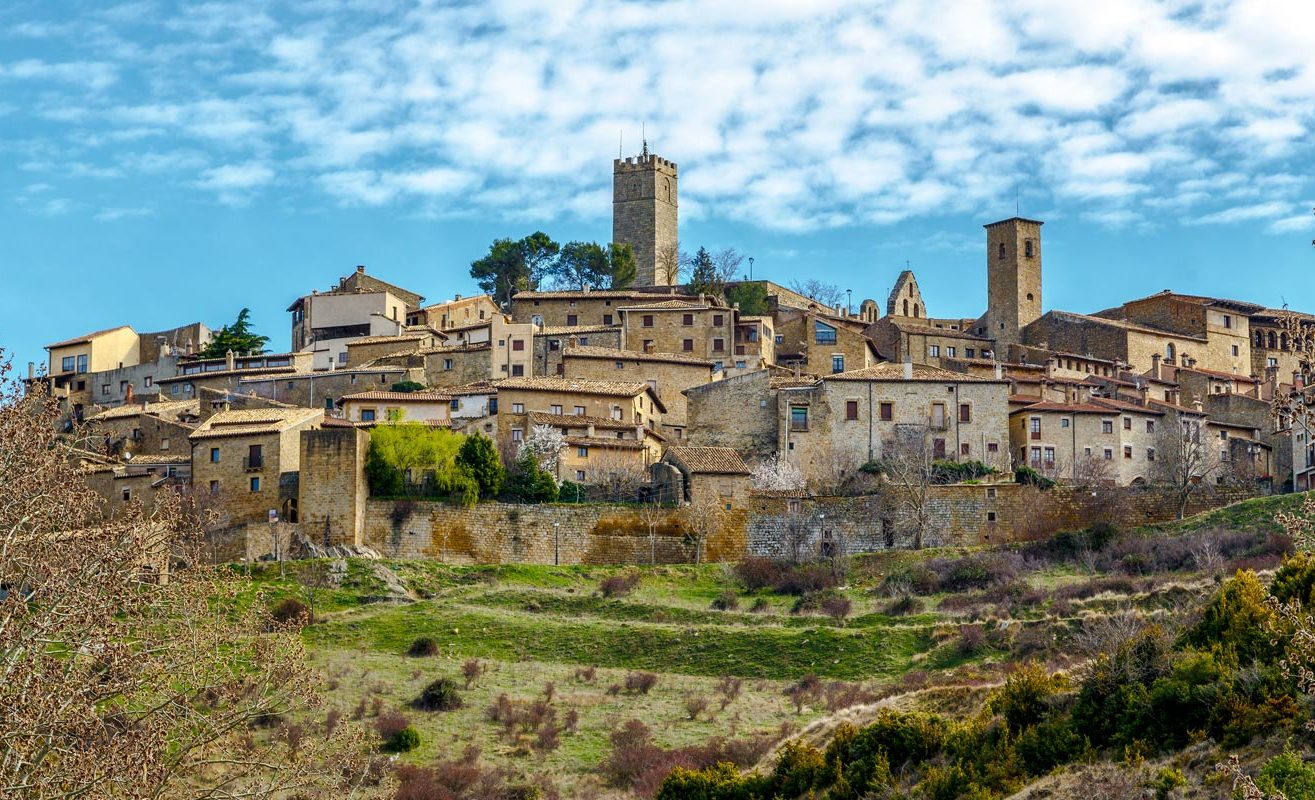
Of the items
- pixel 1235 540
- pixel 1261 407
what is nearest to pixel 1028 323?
pixel 1261 407

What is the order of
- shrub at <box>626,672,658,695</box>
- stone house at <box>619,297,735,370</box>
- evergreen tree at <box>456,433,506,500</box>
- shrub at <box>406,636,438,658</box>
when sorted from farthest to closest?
stone house at <box>619,297,735,370</box>, evergreen tree at <box>456,433,506,500</box>, shrub at <box>406,636,438,658</box>, shrub at <box>626,672,658,695</box>

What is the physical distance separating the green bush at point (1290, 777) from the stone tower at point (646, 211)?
264ft

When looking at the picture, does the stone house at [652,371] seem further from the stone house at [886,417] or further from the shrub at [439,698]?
the shrub at [439,698]

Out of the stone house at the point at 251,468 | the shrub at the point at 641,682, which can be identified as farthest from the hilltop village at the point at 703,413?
the shrub at the point at 641,682

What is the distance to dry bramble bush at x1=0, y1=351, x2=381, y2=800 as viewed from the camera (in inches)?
672

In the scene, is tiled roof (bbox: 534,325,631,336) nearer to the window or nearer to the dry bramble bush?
the window

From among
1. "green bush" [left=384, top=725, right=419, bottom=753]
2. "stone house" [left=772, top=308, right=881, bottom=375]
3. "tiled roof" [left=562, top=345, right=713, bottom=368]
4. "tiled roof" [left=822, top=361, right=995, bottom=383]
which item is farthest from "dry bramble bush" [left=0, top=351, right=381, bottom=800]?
"stone house" [left=772, top=308, right=881, bottom=375]

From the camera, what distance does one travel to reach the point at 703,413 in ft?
219

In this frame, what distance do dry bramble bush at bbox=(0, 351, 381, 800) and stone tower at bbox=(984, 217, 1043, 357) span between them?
69.2 metres

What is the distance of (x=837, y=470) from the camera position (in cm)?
6375

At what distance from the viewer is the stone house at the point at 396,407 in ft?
210

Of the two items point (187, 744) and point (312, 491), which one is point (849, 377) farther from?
point (187, 744)

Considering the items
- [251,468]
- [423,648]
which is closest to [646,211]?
[251,468]

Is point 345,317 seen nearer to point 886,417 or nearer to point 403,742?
point 886,417
